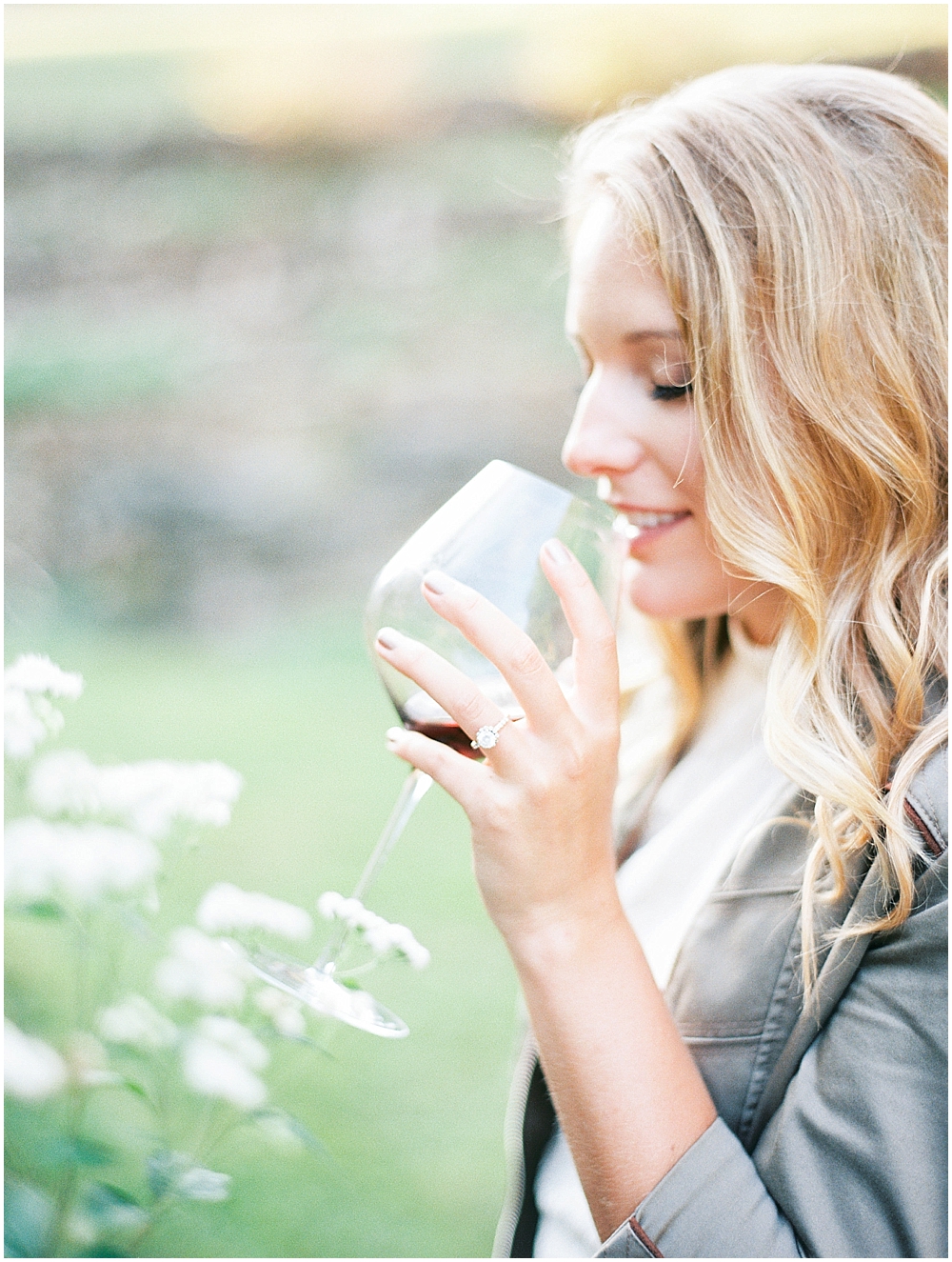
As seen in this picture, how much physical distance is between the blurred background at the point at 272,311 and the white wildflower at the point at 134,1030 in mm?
3477

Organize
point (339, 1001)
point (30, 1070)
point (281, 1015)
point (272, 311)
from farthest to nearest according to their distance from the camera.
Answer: point (272, 311)
point (339, 1001)
point (281, 1015)
point (30, 1070)

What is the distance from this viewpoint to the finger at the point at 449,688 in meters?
0.80

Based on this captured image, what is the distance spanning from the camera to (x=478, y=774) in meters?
0.82

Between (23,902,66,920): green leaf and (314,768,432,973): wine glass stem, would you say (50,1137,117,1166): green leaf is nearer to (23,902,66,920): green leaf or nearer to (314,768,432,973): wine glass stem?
(23,902,66,920): green leaf

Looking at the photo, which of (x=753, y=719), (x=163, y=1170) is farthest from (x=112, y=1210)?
(x=753, y=719)

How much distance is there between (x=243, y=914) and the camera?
66 cm

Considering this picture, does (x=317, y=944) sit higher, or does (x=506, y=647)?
(x=506, y=647)

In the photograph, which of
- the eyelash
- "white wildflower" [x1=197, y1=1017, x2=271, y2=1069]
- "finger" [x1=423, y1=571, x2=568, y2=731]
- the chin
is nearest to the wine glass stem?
"finger" [x1=423, y1=571, x2=568, y2=731]

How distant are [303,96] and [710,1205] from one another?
19.1 ft

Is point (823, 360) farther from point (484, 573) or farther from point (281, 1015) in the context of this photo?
point (281, 1015)

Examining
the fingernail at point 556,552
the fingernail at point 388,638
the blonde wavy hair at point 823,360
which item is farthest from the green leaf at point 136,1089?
the blonde wavy hair at point 823,360

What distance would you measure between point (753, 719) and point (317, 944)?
200 centimetres

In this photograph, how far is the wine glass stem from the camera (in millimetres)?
842

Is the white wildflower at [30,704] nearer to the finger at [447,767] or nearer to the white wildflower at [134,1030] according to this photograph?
the white wildflower at [134,1030]
